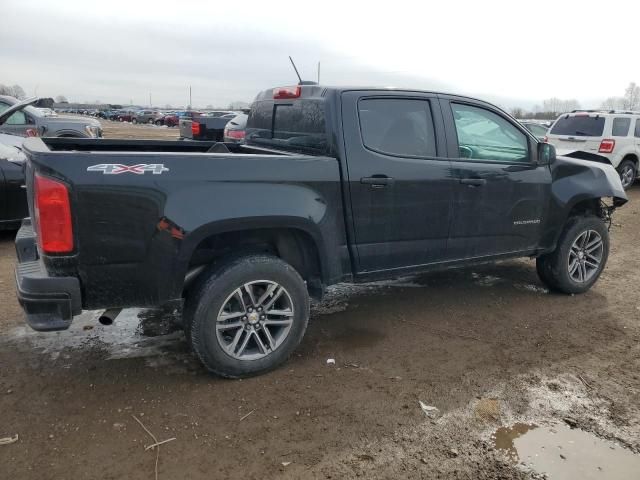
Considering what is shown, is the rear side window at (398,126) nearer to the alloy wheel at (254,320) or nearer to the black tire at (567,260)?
the alloy wheel at (254,320)

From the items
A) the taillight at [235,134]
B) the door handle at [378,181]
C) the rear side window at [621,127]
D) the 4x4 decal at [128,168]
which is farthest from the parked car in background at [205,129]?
the 4x4 decal at [128,168]

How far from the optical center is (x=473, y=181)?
13.6 ft

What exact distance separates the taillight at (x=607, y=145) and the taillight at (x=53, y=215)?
11864mm

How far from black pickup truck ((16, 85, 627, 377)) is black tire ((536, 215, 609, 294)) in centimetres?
2

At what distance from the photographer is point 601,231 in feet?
17.0

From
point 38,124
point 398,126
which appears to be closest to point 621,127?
point 398,126

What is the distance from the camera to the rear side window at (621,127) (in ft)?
38.1

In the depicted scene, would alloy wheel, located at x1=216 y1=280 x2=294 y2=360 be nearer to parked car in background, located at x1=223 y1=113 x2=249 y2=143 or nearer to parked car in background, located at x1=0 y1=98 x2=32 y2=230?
parked car in background, located at x1=0 y1=98 x2=32 y2=230

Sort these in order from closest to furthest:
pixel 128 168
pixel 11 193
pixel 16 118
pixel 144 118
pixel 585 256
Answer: pixel 128 168 < pixel 585 256 < pixel 11 193 < pixel 16 118 < pixel 144 118

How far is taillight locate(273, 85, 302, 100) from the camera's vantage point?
4035 mm

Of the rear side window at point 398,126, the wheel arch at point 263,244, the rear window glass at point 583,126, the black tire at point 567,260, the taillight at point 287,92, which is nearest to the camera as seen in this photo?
the wheel arch at point 263,244

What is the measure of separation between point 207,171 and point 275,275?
31.6 inches

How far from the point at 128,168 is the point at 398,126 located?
202 centimetres

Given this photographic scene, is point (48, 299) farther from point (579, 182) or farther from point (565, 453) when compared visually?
point (579, 182)
